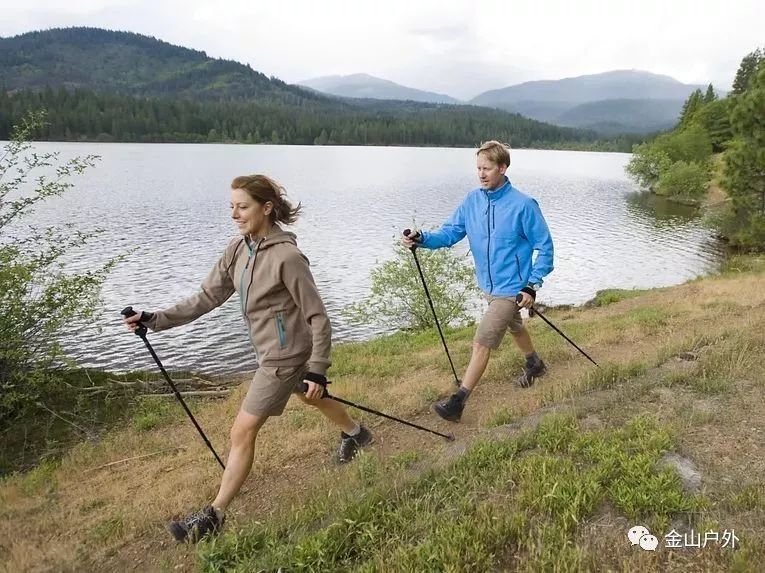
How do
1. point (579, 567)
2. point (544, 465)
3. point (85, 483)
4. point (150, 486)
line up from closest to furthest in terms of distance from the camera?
1. point (579, 567)
2. point (544, 465)
3. point (150, 486)
4. point (85, 483)

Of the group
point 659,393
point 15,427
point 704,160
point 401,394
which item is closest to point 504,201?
point 659,393

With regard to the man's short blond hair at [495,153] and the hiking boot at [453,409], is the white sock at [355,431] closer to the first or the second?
the hiking boot at [453,409]

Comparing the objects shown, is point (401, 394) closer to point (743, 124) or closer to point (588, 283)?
point (588, 283)

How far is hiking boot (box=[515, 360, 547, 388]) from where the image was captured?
25.1 ft

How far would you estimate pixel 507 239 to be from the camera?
6.14 meters

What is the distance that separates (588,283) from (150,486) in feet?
82.1

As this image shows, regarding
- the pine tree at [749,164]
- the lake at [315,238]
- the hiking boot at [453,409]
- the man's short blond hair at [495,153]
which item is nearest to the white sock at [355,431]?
the hiking boot at [453,409]

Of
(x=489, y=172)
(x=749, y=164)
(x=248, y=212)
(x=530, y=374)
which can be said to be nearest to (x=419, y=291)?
(x=530, y=374)

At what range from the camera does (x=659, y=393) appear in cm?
581

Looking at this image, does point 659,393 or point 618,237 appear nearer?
point 659,393

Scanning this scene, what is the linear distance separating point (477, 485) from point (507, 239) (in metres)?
3.00

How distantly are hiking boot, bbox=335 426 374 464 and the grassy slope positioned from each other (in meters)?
0.18

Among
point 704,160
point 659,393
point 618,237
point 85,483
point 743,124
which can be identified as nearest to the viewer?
point 659,393

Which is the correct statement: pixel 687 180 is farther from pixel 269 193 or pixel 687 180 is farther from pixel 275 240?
pixel 275 240
